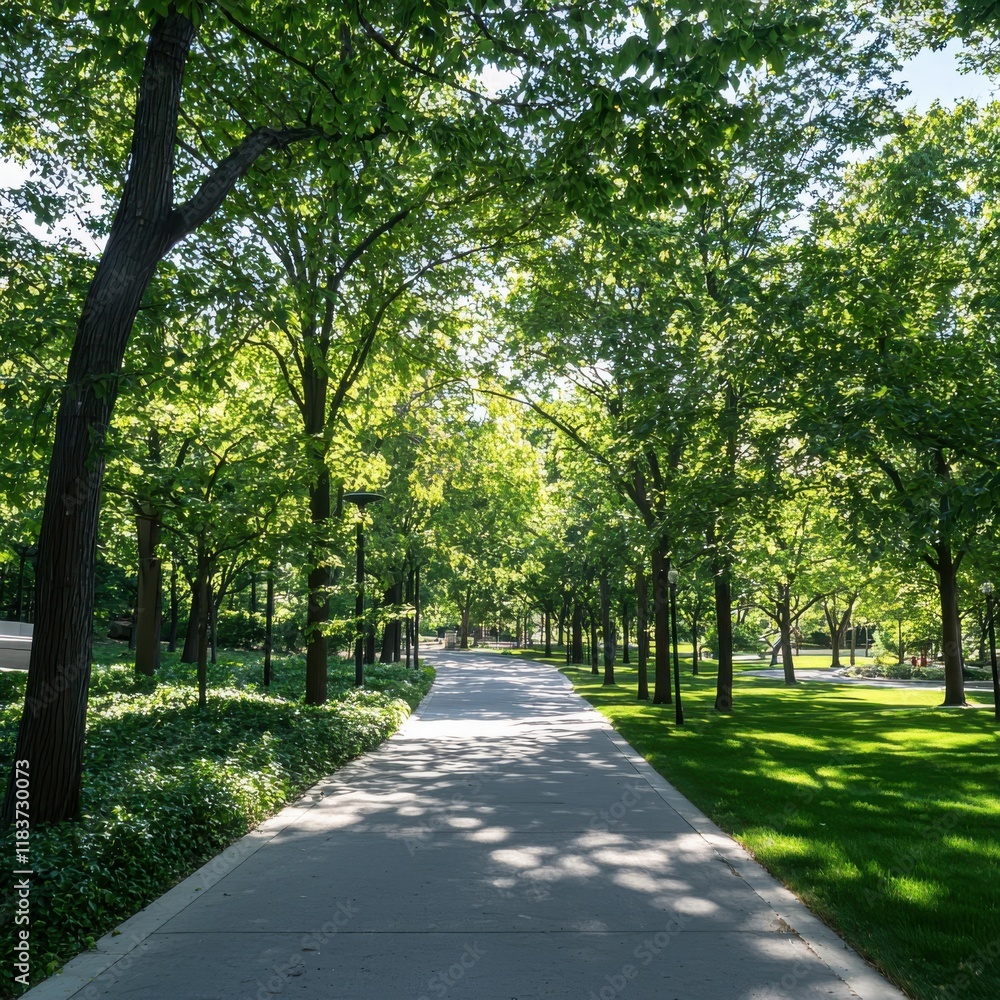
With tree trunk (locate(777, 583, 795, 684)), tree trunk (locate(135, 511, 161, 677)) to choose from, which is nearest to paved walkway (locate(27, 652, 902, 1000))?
tree trunk (locate(135, 511, 161, 677))

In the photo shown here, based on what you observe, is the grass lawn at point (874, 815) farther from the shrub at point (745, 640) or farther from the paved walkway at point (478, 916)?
the shrub at point (745, 640)

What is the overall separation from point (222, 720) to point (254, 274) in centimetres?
624

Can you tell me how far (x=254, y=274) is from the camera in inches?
426

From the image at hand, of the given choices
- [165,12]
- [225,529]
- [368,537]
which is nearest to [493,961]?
[165,12]

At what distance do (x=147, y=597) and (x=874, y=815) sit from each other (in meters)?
15.7

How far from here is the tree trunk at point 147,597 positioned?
63.4 feet

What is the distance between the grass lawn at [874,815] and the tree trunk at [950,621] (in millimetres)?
3750

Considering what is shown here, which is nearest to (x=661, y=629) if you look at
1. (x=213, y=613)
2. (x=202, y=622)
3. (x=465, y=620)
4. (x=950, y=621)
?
(x=950, y=621)

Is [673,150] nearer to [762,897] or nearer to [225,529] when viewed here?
[762,897]

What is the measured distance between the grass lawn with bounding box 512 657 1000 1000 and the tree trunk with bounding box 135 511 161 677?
34.7 feet

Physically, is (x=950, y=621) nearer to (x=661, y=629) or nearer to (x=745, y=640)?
(x=661, y=629)

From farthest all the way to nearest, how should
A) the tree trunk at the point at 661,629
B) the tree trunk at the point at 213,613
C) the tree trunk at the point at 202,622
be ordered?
the tree trunk at the point at 661,629
the tree trunk at the point at 213,613
the tree trunk at the point at 202,622

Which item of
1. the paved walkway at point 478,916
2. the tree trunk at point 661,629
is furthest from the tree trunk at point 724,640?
the paved walkway at point 478,916

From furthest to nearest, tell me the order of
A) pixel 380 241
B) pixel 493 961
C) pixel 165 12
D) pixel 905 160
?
pixel 905 160
pixel 380 241
pixel 165 12
pixel 493 961
